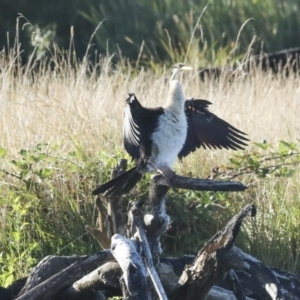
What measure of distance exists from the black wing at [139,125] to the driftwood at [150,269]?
1.10 feet

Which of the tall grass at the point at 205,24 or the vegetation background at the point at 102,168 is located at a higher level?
the vegetation background at the point at 102,168

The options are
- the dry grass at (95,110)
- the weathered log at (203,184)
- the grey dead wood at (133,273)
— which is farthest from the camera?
the dry grass at (95,110)

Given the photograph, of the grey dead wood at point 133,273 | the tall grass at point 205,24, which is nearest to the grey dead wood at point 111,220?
the grey dead wood at point 133,273

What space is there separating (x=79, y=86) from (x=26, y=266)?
2059 mm

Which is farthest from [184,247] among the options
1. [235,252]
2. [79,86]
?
[79,86]

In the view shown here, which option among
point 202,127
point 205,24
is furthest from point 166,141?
point 205,24


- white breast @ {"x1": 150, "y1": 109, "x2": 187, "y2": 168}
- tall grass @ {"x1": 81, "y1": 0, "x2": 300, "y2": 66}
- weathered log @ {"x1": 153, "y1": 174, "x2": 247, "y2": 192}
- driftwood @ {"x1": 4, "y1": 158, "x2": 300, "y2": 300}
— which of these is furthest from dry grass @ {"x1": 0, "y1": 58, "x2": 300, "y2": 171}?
tall grass @ {"x1": 81, "y1": 0, "x2": 300, "y2": 66}

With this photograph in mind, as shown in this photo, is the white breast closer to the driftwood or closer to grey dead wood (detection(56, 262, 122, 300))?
the driftwood

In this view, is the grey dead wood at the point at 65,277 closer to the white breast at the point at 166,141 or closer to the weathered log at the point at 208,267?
the weathered log at the point at 208,267

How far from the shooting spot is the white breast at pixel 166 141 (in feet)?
15.6

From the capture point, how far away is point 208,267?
4.36 m

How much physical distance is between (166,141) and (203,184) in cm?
81

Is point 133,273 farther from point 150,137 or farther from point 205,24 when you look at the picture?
point 205,24

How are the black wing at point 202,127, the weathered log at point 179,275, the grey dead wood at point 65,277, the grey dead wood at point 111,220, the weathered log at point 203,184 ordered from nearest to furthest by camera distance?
1. the weathered log at point 203,184
2. the grey dead wood at point 65,277
3. the weathered log at point 179,275
4. the grey dead wood at point 111,220
5. the black wing at point 202,127
